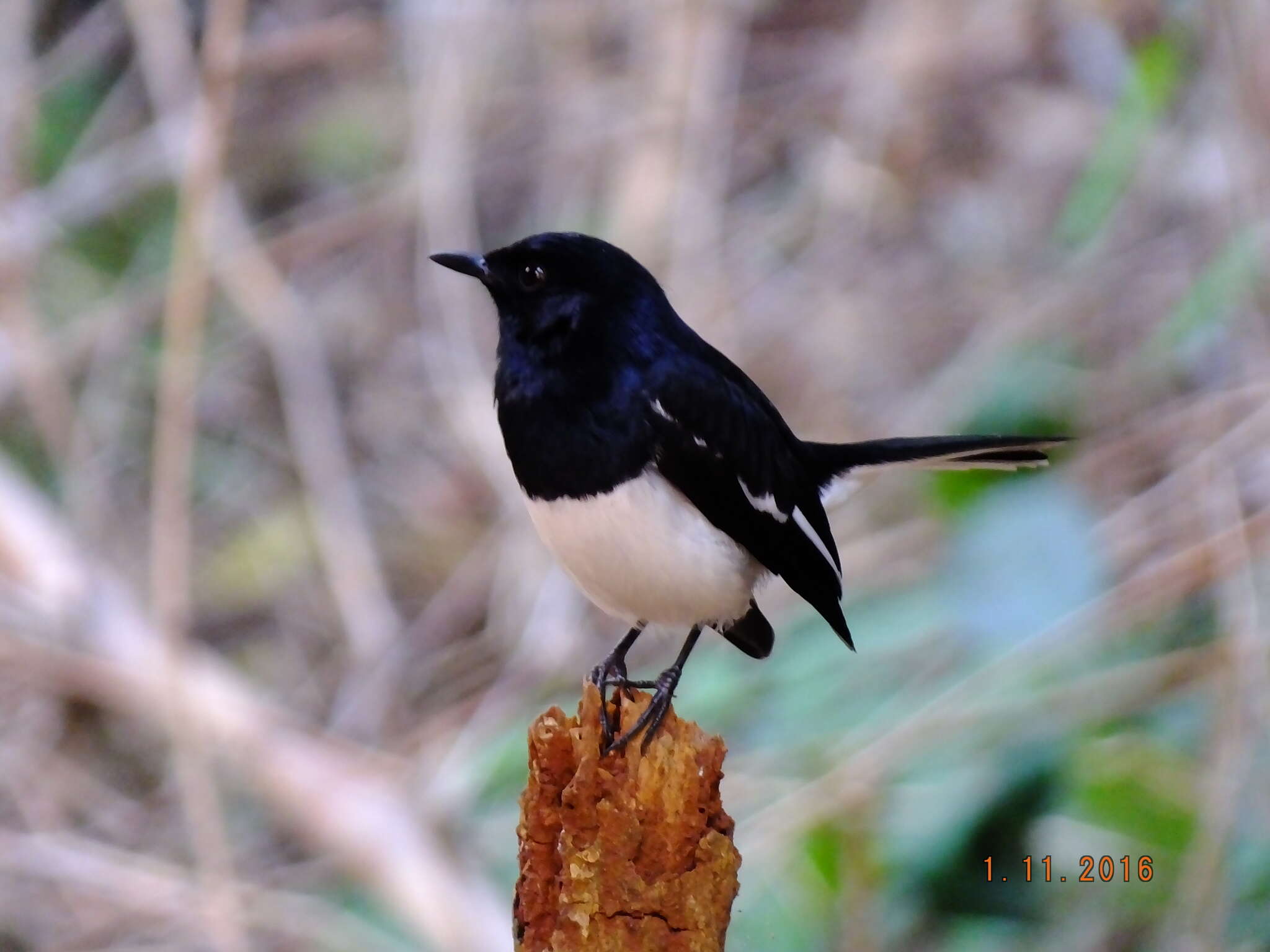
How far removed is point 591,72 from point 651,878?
3.83m

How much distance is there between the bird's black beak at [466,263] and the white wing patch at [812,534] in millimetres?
661

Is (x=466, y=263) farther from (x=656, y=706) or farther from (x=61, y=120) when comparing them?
(x=61, y=120)

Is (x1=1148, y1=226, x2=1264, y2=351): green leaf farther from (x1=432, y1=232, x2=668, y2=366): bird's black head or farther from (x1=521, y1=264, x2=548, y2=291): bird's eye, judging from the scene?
(x1=521, y1=264, x2=548, y2=291): bird's eye

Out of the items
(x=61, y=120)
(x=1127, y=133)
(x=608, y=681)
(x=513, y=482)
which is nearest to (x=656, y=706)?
(x=608, y=681)

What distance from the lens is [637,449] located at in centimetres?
214

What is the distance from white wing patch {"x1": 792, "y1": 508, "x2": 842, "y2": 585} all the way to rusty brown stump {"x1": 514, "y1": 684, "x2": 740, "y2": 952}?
2.40ft

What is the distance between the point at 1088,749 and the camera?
2.91 m

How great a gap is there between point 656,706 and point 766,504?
499mm

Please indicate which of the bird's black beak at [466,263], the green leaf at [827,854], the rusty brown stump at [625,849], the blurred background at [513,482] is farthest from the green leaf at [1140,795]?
the bird's black beak at [466,263]

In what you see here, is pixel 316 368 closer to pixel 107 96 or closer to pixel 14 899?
pixel 107 96

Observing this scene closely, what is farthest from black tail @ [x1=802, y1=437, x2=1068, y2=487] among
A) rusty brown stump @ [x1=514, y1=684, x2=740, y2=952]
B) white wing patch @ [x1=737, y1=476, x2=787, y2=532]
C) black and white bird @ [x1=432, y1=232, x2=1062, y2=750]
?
rusty brown stump @ [x1=514, y1=684, x2=740, y2=952]

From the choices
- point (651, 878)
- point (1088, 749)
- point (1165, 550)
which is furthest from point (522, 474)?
point (1165, 550)

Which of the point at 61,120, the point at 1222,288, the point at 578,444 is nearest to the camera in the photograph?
the point at 578,444

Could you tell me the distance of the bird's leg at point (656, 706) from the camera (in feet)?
5.91
